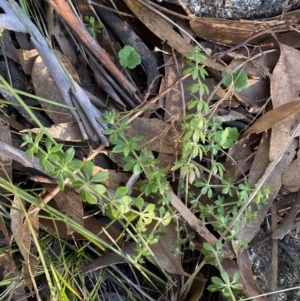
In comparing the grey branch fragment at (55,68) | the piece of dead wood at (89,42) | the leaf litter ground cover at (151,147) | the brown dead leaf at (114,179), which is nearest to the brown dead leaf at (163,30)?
the leaf litter ground cover at (151,147)

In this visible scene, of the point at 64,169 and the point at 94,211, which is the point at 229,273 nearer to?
the point at 94,211

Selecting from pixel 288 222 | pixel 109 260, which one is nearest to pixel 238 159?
pixel 288 222

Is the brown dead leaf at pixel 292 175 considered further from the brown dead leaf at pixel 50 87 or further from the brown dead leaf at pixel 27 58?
the brown dead leaf at pixel 27 58

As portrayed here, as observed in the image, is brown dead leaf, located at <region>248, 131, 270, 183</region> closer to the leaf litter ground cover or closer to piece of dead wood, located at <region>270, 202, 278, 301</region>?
the leaf litter ground cover

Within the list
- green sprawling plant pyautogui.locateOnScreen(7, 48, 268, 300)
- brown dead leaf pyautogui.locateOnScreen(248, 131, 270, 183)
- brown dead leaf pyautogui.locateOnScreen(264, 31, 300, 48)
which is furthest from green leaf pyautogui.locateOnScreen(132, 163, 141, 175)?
brown dead leaf pyautogui.locateOnScreen(264, 31, 300, 48)

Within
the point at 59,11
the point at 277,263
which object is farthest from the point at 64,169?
the point at 277,263

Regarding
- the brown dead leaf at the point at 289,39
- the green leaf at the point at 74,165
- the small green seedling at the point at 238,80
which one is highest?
the brown dead leaf at the point at 289,39
